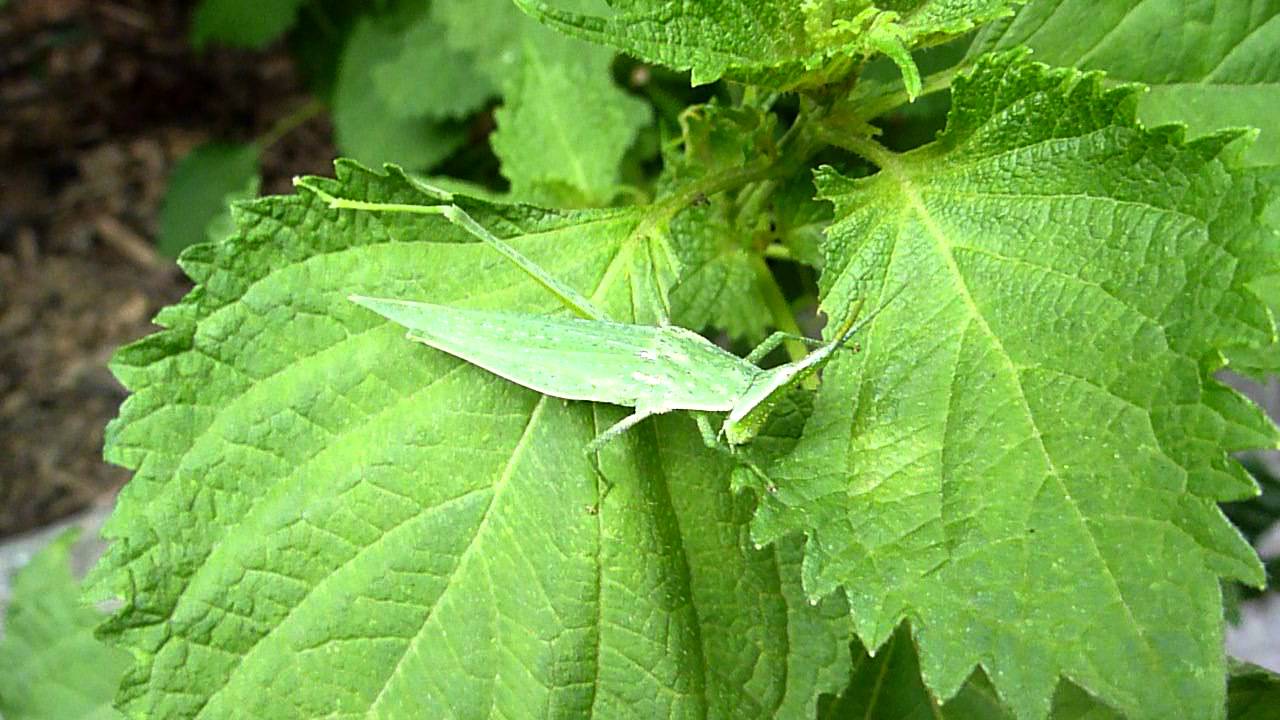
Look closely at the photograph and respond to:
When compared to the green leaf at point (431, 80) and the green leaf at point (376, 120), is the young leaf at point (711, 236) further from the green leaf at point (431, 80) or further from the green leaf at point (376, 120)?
the green leaf at point (376, 120)

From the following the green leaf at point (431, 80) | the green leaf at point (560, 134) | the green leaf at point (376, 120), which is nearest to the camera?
the green leaf at point (560, 134)

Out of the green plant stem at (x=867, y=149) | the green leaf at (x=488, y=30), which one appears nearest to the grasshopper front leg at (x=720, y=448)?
the green plant stem at (x=867, y=149)

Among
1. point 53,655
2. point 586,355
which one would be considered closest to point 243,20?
point 53,655

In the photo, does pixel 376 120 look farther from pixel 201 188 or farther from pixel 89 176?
pixel 89 176

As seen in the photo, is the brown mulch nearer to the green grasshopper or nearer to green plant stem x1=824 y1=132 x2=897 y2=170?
the green grasshopper

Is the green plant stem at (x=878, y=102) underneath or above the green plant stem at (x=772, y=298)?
above

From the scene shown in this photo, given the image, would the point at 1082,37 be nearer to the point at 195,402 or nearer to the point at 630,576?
the point at 630,576

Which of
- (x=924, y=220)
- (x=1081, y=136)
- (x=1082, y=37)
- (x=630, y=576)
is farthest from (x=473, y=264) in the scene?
(x=1082, y=37)
